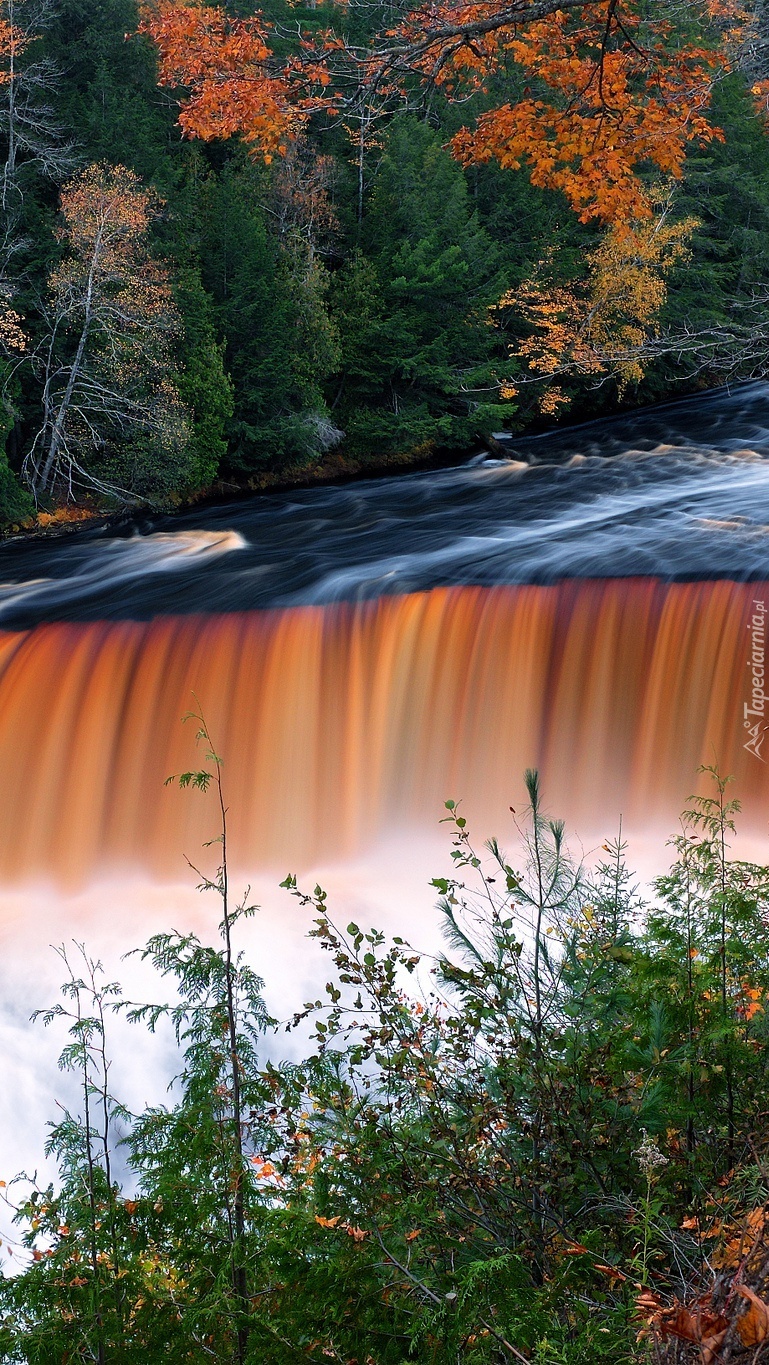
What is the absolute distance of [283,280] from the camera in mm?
19469

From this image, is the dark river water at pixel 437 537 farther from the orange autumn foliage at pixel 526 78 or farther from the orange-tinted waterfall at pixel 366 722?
the orange autumn foliage at pixel 526 78

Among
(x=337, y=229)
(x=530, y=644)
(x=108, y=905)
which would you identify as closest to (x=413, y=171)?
(x=337, y=229)

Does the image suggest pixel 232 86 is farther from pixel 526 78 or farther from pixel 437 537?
pixel 437 537

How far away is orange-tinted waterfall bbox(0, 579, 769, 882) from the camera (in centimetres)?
949

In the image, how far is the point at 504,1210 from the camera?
9.62 feet

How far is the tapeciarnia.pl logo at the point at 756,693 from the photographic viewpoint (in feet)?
31.0

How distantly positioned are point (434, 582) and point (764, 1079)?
902 centimetres

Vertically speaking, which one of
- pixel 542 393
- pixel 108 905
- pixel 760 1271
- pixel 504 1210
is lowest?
pixel 108 905

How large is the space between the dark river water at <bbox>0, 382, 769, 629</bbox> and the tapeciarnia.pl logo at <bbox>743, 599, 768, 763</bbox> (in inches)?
42.5

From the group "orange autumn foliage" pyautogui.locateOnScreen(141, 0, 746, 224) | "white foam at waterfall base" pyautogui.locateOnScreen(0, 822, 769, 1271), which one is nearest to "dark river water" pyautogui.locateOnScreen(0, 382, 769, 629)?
"white foam at waterfall base" pyautogui.locateOnScreen(0, 822, 769, 1271)

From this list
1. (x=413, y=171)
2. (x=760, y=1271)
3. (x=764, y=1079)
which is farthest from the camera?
(x=413, y=171)

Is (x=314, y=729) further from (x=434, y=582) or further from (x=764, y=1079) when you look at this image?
(x=764, y=1079)

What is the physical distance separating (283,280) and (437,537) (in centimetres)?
764

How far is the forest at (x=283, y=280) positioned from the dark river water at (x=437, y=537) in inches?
45.0
